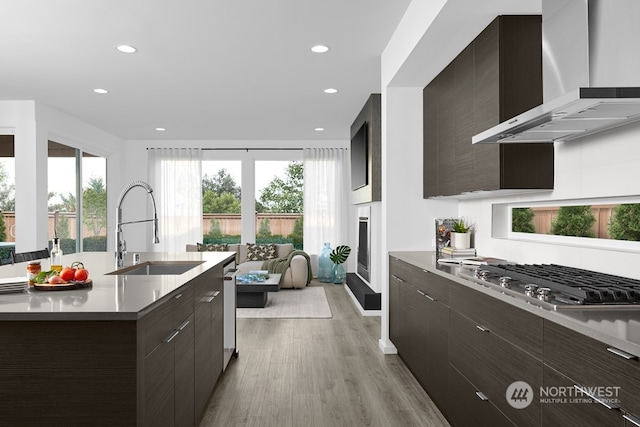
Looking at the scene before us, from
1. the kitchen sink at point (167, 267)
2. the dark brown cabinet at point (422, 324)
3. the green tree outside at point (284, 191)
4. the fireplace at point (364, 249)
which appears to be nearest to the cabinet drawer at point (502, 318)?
the dark brown cabinet at point (422, 324)

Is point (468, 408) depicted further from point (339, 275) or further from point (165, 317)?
point (339, 275)

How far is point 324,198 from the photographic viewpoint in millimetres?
8438

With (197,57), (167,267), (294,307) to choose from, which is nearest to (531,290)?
(167,267)

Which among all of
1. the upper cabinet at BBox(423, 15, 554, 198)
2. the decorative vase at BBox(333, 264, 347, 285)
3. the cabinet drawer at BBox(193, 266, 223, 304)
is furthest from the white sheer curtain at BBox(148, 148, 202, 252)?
the upper cabinet at BBox(423, 15, 554, 198)

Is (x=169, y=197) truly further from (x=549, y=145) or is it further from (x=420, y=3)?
(x=549, y=145)

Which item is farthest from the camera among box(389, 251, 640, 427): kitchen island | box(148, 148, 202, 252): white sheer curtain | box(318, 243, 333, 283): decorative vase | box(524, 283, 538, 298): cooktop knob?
box(148, 148, 202, 252): white sheer curtain

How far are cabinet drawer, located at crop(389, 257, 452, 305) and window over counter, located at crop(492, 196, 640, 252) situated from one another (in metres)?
0.70

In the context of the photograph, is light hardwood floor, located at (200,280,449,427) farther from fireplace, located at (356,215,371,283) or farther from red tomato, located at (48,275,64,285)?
fireplace, located at (356,215,371,283)

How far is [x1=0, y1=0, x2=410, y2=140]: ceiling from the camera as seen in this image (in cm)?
319

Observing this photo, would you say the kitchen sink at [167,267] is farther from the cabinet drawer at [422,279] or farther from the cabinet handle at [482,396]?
the cabinet handle at [482,396]

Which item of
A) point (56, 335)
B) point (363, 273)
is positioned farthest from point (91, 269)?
point (363, 273)

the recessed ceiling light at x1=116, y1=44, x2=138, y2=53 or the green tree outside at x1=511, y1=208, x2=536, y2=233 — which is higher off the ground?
the recessed ceiling light at x1=116, y1=44, x2=138, y2=53

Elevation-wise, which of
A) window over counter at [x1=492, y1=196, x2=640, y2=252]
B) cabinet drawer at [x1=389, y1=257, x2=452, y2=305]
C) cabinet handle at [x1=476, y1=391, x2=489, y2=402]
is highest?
window over counter at [x1=492, y1=196, x2=640, y2=252]

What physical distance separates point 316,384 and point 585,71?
100 inches
